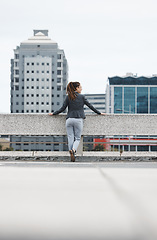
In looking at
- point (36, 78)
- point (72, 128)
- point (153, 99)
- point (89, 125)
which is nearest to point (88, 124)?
point (89, 125)

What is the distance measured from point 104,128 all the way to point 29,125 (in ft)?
5.94

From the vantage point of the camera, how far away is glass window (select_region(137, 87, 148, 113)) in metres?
157

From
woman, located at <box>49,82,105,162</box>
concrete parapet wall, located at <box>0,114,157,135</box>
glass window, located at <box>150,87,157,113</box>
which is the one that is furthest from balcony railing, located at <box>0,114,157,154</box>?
glass window, located at <box>150,87,157,113</box>

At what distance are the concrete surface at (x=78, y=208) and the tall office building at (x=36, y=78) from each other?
143 m

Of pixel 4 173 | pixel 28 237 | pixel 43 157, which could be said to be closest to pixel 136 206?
pixel 28 237

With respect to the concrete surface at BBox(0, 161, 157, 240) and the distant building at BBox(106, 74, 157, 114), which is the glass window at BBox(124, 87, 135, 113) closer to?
the distant building at BBox(106, 74, 157, 114)

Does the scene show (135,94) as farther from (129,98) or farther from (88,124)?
(88,124)

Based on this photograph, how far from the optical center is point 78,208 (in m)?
2.26

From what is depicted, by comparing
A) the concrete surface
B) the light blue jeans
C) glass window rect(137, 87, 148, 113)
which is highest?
glass window rect(137, 87, 148, 113)

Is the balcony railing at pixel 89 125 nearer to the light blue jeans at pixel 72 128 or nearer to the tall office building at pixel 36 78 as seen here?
the light blue jeans at pixel 72 128

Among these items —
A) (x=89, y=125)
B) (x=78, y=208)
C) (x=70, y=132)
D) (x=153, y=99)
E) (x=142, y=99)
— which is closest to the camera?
(x=78, y=208)

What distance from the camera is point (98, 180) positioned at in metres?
3.55

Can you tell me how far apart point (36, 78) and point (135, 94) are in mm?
43319

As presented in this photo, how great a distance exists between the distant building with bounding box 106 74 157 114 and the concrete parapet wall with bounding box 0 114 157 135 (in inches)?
5849
